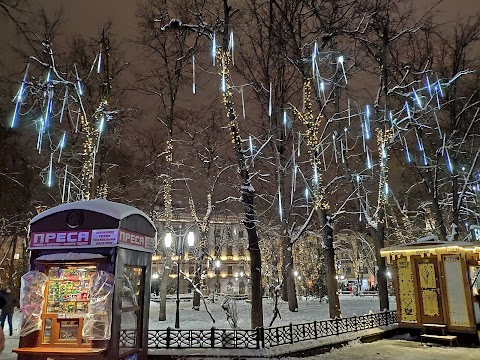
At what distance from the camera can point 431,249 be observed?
573 inches

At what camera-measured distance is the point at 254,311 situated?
43.6ft

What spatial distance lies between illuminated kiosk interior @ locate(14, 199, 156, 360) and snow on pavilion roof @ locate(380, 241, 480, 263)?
11032 mm

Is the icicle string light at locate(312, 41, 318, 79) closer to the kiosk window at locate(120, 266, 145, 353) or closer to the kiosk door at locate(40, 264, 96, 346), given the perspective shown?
the kiosk window at locate(120, 266, 145, 353)

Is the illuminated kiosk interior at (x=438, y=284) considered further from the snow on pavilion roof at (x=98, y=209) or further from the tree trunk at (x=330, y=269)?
the snow on pavilion roof at (x=98, y=209)

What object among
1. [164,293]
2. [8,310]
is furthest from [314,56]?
[8,310]

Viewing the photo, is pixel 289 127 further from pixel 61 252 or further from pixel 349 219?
pixel 349 219

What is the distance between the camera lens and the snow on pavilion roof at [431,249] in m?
14.0

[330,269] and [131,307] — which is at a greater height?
[330,269]

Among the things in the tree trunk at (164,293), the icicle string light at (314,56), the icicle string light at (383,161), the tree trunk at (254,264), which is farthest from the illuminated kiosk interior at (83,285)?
the icicle string light at (383,161)

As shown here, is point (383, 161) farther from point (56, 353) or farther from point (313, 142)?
point (56, 353)

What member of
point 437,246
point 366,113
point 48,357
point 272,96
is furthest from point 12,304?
point 366,113

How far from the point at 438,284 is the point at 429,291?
46cm

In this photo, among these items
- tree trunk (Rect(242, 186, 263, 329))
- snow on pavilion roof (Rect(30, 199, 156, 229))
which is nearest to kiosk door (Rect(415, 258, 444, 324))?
tree trunk (Rect(242, 186, 263, 329))

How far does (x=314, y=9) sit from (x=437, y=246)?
12.1 m
